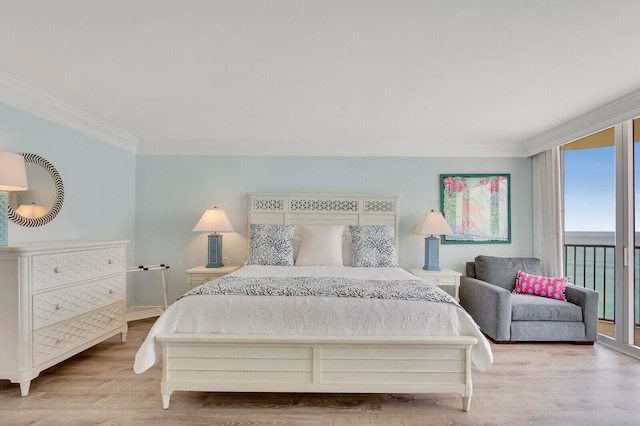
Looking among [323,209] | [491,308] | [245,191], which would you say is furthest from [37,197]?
[491,308]

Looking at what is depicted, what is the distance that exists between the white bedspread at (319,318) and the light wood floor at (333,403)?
14.2 inches

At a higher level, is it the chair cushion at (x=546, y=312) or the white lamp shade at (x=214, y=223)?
the white lamp shade at (x=214, y=223)

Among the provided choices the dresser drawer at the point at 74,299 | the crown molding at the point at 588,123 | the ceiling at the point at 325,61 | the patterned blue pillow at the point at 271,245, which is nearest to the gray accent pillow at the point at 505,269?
the crown molding at the point at 588,123

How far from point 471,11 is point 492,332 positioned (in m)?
3.04

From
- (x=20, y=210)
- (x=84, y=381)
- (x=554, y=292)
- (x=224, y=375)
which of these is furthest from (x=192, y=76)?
(x=554, y=292)

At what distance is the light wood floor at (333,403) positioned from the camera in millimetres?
2125

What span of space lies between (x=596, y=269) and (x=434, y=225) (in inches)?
84.0

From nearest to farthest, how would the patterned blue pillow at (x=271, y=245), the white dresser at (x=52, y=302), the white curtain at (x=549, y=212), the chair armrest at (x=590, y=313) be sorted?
the white dresser at (x=52, y=302), the chair armrest at (x=590, y=313), the patterned blue pillow at (x=271, y=245), the white curtain at (x=549, y=212)

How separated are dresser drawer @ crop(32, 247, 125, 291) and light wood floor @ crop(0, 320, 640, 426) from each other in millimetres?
773

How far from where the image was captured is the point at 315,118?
363 centimetres

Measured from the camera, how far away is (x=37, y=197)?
3.08 m

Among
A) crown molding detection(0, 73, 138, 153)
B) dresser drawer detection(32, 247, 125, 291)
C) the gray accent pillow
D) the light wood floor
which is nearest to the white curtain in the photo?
the gray accent pillow

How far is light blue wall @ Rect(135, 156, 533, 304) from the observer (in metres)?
4.62

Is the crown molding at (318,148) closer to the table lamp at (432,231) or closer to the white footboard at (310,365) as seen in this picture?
the table lamp at (432,231)
